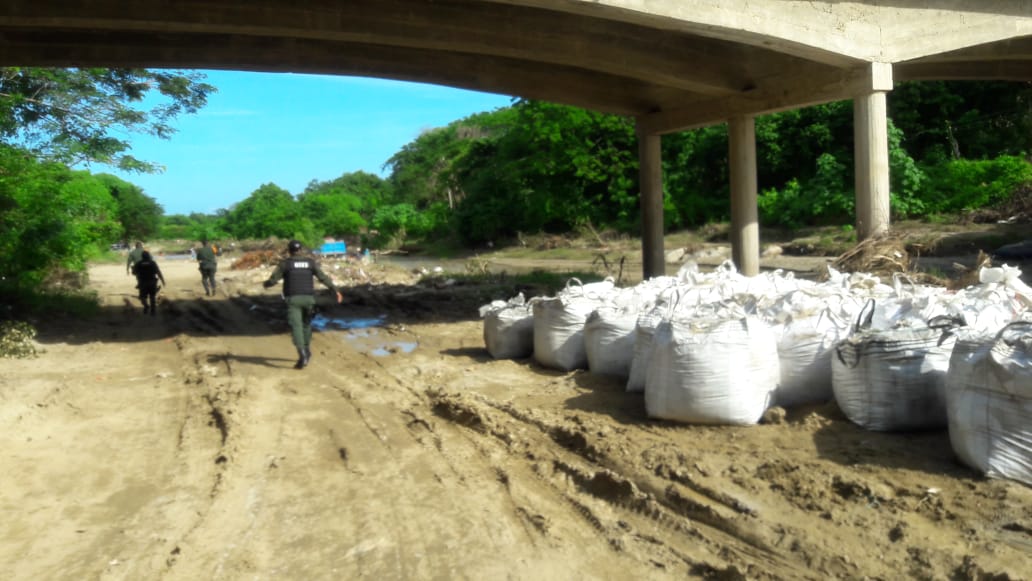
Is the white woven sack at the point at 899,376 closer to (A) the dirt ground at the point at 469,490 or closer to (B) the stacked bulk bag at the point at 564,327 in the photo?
(A) the dirt ground at the point at 469,490

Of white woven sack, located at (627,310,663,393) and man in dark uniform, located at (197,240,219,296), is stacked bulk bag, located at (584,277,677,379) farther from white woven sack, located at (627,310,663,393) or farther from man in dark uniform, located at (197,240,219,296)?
man in dark uniform, located at (197,240,219,296)

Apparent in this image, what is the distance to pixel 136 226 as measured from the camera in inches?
2354

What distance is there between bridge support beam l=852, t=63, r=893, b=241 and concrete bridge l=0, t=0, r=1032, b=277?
0.8 inches

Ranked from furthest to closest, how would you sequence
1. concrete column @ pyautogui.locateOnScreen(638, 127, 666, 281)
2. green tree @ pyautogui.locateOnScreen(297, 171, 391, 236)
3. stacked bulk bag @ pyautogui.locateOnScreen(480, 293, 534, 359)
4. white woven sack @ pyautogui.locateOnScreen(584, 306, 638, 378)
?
green tree @ pyautogui.locateOnScreen(297, 171, 391, 236), concrete column @ pyautogui.locateOnScreen(638, 127, 666, 281), stacked bulk bag @ pyautogui.locateOnScreen(480, 293, 534, 359), white woven sack @ pyautogui.locateOnScreen(584, 306, 638, 378)

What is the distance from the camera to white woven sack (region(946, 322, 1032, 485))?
13.1ft

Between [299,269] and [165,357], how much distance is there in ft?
8.98

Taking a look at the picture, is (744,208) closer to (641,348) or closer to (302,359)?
(302,359)

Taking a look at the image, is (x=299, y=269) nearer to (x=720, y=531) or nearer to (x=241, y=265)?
(x=720, y=531)

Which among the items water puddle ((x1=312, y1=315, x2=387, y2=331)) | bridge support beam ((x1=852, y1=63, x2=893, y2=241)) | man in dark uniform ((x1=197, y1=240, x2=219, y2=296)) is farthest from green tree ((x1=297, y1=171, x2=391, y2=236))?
bridge support beam ((x1=852, y1=63, x2=893, y2=241))

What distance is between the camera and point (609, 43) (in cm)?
1329

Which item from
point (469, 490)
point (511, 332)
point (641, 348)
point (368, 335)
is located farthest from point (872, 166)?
point (469, 490)

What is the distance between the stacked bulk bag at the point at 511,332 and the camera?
9406 mm

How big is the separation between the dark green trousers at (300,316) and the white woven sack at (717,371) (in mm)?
5254

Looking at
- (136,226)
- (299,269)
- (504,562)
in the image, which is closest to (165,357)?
(299,269)
